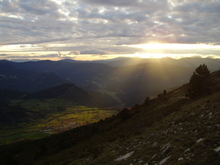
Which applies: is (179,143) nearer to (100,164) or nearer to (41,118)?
(100,164)

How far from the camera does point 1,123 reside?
155 meters

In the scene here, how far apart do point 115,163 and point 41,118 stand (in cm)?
18171

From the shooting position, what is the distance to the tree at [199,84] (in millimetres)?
27438

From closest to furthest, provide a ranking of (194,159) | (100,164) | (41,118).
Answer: (194,159) < (100,164) < (41,118)

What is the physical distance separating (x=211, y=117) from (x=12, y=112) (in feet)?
668

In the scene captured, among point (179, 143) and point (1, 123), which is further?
point (1, 123)

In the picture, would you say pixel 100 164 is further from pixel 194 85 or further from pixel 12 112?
pixel 12 112

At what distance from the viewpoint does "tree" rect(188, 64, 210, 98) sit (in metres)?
27.4

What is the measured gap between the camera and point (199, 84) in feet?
91.2

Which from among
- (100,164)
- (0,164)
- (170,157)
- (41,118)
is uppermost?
(170,157)

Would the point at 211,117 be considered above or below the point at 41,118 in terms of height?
above

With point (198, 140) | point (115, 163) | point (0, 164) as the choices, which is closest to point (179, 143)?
point (198, 140)

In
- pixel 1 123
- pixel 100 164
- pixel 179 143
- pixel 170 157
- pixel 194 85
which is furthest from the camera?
pixel 1 123

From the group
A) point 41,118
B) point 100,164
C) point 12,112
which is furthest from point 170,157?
point 12,112
